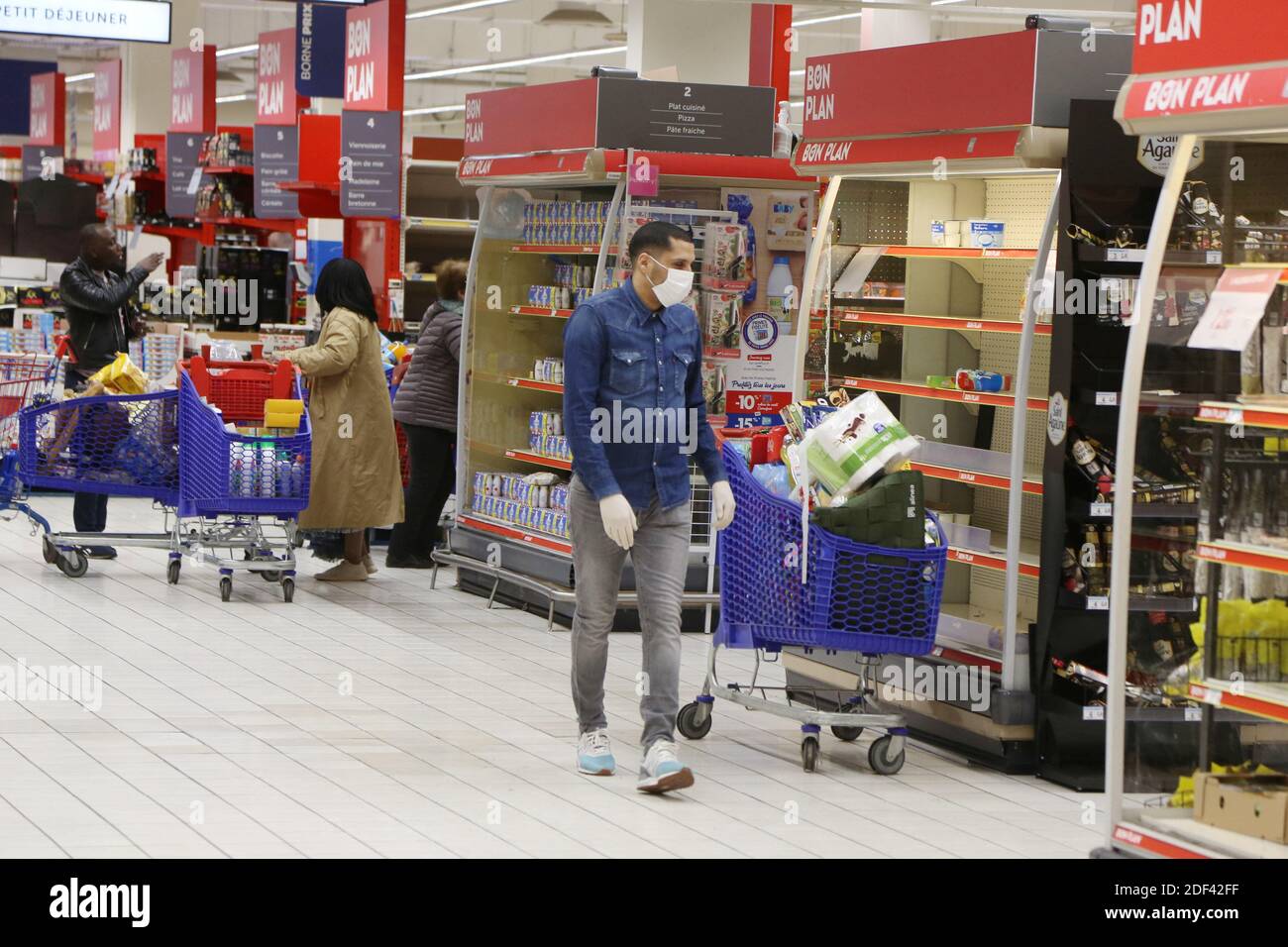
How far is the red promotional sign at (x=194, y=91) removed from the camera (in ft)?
57.8

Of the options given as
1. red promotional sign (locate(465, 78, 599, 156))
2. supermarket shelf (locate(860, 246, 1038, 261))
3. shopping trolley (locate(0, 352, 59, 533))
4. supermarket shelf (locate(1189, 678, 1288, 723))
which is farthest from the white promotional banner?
supermarket shelf (locate(1189, 678, 1288, 723))

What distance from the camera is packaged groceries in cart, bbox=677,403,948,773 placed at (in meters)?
5.82

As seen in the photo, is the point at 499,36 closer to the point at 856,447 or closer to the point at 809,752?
the point at 856,447

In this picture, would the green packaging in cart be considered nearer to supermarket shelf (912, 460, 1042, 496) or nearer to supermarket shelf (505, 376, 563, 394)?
supermarket shelf (912, 460, 1042, 496)

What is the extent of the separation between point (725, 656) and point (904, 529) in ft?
8.51

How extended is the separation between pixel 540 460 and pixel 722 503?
153 inches

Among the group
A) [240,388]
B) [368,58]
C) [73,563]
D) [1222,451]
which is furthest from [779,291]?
[368,58]

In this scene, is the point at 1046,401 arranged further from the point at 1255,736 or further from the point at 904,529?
the point at 1255,736

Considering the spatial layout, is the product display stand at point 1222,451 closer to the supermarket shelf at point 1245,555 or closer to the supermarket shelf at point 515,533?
the supermarket shelf at point 1245,555

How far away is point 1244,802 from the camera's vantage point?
174 inches

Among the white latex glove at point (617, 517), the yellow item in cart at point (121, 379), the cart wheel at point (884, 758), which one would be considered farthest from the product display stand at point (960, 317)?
the yellow item in cart at point (121, 379)

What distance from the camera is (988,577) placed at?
23.4ft

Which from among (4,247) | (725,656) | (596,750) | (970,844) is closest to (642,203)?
(725,656)
